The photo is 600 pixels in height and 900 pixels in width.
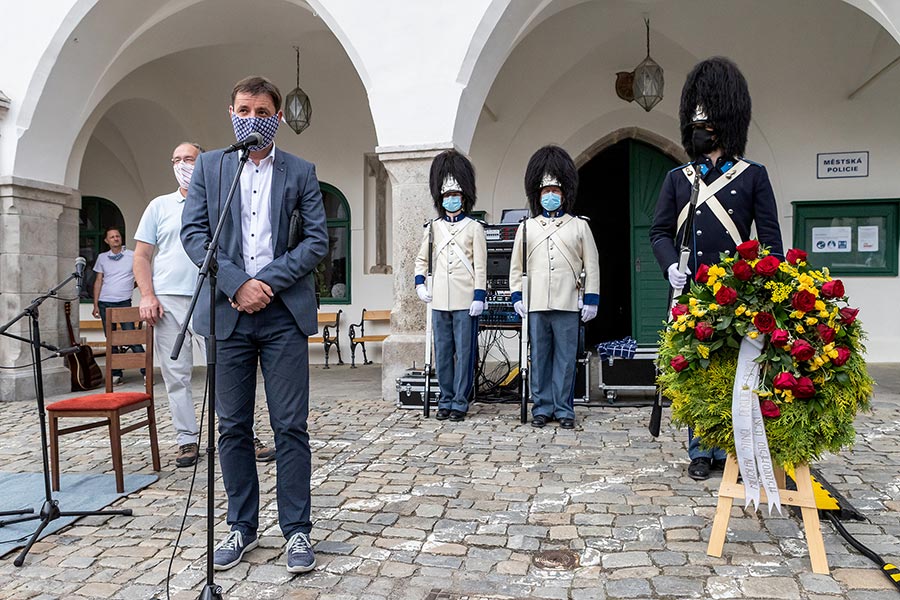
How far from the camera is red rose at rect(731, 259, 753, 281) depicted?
2.90 metres

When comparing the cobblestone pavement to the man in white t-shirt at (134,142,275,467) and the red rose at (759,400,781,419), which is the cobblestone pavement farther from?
the red rose at (759,400,781,419)

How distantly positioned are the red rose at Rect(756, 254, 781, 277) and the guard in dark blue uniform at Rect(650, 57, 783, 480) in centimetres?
95

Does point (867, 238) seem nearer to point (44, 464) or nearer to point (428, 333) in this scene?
point (428, 333)

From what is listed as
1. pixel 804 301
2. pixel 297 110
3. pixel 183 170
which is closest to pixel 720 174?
pixel 804 301

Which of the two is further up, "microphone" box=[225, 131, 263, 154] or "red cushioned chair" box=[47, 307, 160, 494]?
"microphone" box=[225, 131, 263, 154]

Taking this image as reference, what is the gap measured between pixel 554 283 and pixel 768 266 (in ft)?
9.72

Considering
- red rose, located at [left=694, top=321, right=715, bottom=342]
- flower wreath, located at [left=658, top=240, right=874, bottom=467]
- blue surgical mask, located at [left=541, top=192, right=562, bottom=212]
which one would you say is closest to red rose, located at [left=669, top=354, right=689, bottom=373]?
flower wreath, located at [left=658, top=240, right=874, bottom=467]

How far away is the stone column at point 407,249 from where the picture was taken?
6.93 m

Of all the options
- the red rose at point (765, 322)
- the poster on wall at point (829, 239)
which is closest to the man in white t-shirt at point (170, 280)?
the red rose at point (765, 322)

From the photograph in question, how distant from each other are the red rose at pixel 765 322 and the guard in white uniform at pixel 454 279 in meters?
3.29

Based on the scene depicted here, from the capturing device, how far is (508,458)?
15.8ft

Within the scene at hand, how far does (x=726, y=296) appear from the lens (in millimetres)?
2902

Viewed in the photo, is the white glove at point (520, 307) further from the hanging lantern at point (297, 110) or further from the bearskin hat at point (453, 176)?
the hanging lantern at point (297, 110)

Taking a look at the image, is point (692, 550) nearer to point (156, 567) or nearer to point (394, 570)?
point (394, 570)
